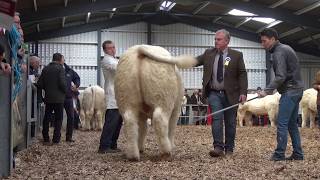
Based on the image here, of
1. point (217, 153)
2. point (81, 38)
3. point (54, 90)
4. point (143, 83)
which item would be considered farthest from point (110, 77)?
point (81, 38)

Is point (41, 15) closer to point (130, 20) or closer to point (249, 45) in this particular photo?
point (130, 20)

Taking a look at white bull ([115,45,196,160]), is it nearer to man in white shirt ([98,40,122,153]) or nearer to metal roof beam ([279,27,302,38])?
man in white shirt ([98,40,122,153])

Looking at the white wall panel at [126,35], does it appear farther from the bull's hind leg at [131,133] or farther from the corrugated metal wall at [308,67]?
the bull's hind leg at [131,133]

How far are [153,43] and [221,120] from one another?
2308 cm

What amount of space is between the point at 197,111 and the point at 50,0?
9842 millimetres

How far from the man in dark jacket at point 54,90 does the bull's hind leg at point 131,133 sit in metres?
3.87

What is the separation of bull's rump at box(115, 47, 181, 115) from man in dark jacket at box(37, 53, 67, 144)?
3703 mm

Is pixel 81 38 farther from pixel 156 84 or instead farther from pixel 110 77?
pixel 156 84

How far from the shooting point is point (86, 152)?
841 centimetres

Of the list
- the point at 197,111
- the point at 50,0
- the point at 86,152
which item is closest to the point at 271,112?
the point at 197,111

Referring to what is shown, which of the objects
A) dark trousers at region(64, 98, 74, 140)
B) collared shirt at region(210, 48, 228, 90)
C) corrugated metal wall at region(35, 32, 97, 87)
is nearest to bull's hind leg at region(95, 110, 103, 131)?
dark trousers at region(64, 98, 74, 140)

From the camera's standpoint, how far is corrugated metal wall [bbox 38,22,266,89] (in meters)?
28.9

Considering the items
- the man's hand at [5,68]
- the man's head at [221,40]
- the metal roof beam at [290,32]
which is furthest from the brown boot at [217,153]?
the metal roof beam at [290,32]

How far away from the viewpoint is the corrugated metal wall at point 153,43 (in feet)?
94.7
